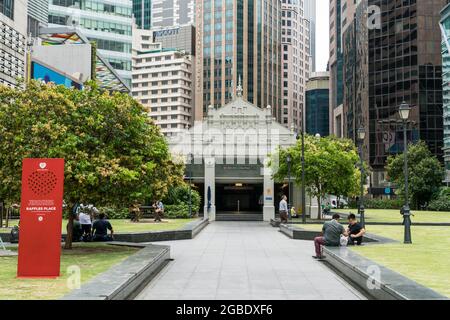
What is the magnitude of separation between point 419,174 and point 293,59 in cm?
11407

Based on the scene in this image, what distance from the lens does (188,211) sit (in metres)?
47.4

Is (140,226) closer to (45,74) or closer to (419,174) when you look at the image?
(45,74)

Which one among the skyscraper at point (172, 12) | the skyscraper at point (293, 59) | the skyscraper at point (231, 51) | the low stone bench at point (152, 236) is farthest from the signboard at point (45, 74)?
the skyscraper at point (172, 12)

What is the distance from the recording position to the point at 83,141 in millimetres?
17281

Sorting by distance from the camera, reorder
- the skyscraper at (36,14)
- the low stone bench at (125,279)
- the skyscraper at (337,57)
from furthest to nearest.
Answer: the skyscraper at (337,57)
the skyscraper at (36,14)
the low stone bench at (125,279)

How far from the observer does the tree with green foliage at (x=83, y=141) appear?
1675 centimetres

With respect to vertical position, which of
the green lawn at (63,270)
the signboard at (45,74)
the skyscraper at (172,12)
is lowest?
the green lawn at (63,270)

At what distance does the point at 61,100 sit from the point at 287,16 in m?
177

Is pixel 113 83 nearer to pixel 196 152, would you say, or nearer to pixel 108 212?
pixel 196 152

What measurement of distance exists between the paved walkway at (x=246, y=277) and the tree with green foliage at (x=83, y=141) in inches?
117

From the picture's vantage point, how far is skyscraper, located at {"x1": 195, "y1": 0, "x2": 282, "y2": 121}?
146m

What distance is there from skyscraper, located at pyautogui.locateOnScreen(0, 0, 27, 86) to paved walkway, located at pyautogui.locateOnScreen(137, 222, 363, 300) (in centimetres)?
3476

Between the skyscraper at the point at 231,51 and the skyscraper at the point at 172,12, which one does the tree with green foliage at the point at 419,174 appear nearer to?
the skyscraper at the point at 231,51
